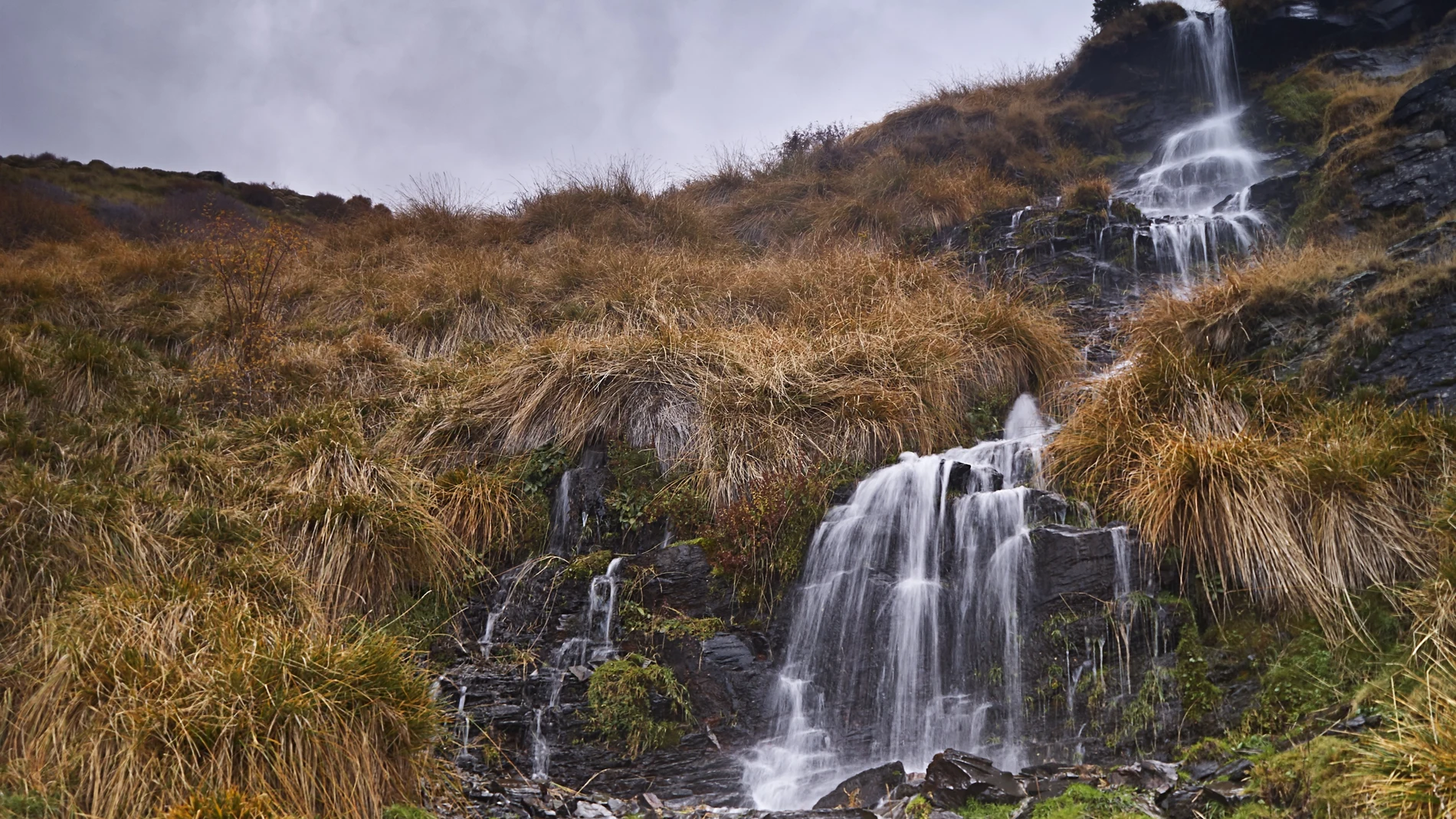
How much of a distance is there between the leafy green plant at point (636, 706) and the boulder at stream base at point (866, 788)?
3.67 ft

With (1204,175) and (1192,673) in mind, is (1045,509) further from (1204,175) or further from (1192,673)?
(1204,175)

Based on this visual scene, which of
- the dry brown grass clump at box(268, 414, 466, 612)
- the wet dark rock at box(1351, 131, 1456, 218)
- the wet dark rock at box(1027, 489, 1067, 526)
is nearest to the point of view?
the wet dark rock at box(1027, 489, 1067, 526)

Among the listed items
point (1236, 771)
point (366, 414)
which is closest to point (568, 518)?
point (366, 414)

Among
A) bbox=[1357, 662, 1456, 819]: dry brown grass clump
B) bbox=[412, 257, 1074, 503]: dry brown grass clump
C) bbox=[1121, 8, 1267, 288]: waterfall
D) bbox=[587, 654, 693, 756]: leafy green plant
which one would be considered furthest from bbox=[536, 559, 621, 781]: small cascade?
bbox=[1121, 8, 1267, 288]: waterfall

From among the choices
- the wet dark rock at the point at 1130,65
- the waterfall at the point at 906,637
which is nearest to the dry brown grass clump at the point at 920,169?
the wet dark rock at the point at 1130,65

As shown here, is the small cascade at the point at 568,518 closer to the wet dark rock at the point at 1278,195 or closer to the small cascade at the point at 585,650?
the small cascade at the point at 585,650

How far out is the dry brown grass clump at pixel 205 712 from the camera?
12.7ft

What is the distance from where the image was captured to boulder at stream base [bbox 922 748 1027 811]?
443 cm

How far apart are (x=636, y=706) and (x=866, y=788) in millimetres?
1592

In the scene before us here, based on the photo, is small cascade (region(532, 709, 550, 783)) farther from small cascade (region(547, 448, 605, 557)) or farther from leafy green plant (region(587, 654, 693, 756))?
small cascade (region(547, 448, 605, 557))

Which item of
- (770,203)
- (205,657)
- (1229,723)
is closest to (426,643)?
(205,657)

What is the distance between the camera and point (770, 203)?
15547 mm

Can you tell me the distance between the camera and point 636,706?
569cm

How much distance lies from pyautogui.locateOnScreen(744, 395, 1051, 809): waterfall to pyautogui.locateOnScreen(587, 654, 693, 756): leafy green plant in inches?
23.0
